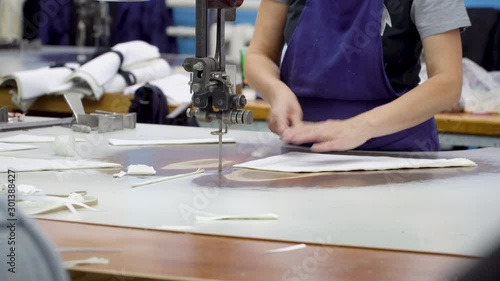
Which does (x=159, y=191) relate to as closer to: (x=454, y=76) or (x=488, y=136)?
(x=454, y=76)

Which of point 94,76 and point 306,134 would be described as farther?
point 94,76

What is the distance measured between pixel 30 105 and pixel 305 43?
177cm

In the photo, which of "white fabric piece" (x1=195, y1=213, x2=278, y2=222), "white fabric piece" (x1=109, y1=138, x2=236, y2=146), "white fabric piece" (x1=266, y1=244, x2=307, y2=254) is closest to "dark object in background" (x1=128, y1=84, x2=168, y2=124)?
"white fabric piece" (x1=109, y1=138, x2=236, y2=146)

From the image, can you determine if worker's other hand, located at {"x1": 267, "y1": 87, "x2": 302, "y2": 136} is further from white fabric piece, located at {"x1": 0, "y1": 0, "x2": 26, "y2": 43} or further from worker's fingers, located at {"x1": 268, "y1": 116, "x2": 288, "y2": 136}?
white fabric piece, located at {"x1": 0, "y1": 0, "x2": 26, "y2": 43}

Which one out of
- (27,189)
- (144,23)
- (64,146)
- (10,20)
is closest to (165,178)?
(27,189)

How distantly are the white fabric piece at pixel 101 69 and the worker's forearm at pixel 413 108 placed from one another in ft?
5.97

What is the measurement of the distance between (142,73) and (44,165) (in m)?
2.19

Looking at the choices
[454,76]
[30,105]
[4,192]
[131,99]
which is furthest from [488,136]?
[4,192]

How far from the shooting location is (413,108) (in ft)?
6.57

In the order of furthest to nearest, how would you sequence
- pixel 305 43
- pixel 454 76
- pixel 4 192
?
1. pixel 305 43
2. pixel 454 76
3. pixel 4 192

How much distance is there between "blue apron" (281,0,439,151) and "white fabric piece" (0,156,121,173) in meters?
0.64

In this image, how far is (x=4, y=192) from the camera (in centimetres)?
146

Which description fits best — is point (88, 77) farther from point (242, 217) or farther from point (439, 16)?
point (242, 217)

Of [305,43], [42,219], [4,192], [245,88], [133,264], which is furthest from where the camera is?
[245,88]
